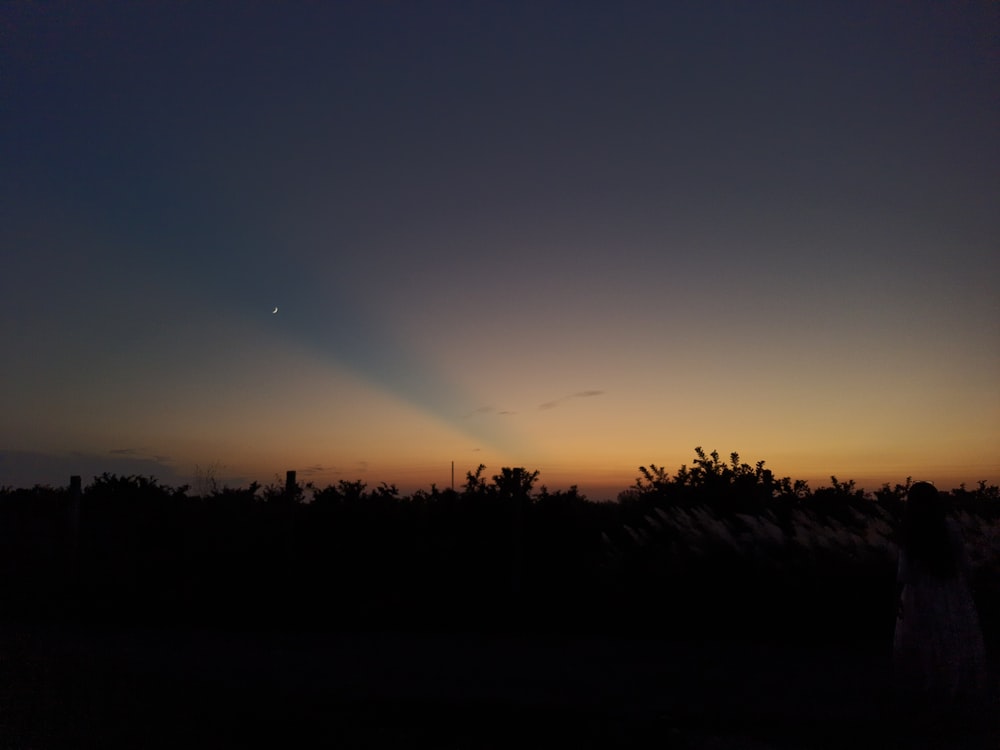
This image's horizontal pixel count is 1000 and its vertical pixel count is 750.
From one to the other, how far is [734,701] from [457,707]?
2283 mm

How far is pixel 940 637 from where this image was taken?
746 cm

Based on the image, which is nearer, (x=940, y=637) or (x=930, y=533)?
(x=940, y=637)

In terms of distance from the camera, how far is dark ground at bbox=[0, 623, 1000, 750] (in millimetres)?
6141

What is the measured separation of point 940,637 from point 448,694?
433 centimetres

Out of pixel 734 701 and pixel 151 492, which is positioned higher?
pixel 151 492

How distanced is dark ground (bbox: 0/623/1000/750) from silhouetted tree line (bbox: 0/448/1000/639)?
1.12 metres

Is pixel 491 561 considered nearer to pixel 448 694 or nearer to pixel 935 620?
pixel 448 694

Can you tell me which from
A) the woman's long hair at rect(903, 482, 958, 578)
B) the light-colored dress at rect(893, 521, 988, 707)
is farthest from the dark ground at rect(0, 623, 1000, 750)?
the woman's long hair at rect(903, 482, 958, 578)

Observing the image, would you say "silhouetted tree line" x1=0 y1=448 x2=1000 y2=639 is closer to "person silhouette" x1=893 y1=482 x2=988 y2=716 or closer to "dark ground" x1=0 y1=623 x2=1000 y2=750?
"dark ground" x1=0 y1=623 x2=1000 y2=750

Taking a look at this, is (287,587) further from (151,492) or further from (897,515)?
(897,515)

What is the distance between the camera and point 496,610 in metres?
11.4

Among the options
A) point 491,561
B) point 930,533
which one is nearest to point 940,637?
point 930,533

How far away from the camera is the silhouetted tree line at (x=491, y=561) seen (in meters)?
10.8

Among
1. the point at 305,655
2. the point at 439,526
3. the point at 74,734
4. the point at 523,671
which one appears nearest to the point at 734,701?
the point at 523,671
